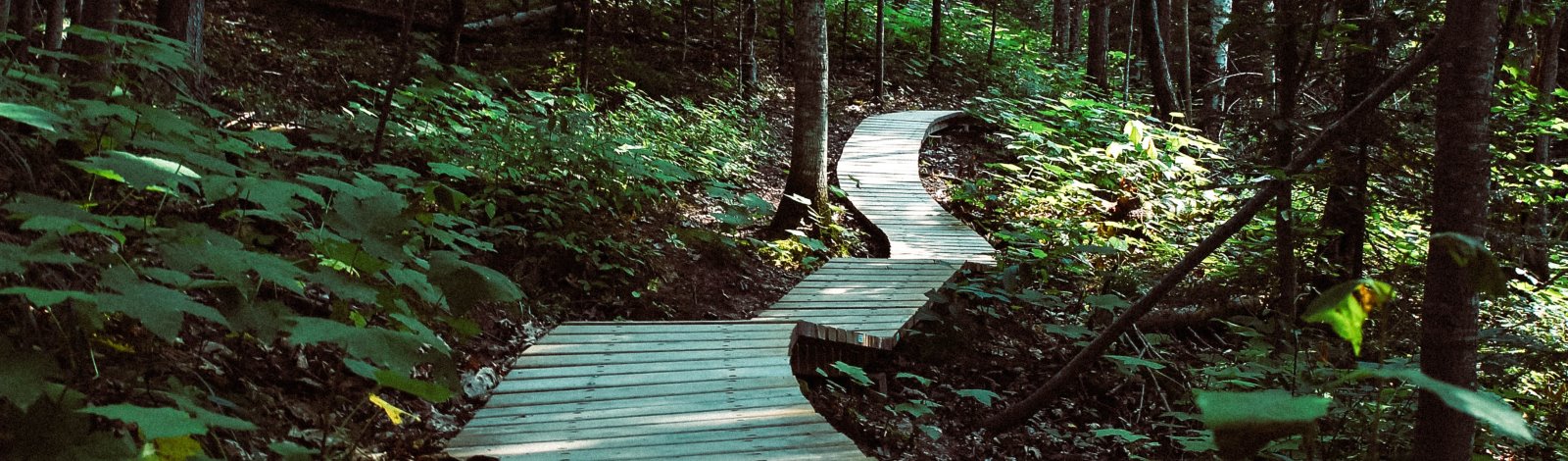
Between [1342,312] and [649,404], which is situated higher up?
[1342,312]

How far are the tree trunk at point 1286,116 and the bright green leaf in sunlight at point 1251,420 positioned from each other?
4517mm

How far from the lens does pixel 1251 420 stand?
4.18 feet

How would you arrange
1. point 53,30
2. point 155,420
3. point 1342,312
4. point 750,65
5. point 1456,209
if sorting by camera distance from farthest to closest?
point 750,65 < point 53,30 < point 1456,209 < point 155,420 < point 1342,312

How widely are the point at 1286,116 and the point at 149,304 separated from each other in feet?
18.4

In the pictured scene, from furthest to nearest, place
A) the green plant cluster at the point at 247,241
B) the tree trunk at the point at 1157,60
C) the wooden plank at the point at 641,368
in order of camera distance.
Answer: the tree trunk at the point at 1157,60 → the wooden plank at the point at 641,368 → the green plant cluster at the point at 247,241

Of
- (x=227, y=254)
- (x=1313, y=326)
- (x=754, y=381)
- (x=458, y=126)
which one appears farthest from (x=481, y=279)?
(x=1313, y=326)

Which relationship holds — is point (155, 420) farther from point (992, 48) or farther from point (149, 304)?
point (992, 48)

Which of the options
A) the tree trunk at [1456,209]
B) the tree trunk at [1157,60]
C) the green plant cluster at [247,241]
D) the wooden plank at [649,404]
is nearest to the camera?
the green plant cluster at [247,241]

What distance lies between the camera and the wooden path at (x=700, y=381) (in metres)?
3.96

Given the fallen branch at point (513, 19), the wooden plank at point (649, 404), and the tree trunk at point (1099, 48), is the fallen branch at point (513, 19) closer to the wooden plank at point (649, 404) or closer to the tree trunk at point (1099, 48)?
the tree trunk at point (1099, 48)

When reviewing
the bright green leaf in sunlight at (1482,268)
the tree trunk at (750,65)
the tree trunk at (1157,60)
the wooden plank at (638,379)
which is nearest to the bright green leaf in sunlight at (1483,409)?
the bright green leaf in sunlight at (1482,268)

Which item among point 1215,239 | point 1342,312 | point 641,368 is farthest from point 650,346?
point 1342,312

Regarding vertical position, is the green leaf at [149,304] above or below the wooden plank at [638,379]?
above

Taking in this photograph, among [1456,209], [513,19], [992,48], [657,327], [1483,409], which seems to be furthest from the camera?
[992,48]
